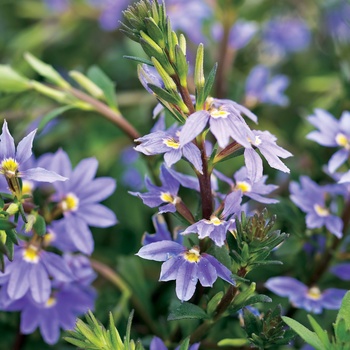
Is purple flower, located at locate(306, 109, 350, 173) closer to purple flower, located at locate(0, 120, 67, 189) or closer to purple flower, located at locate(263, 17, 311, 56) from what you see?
purple flower, located at locate(0, 120, 67, 189)

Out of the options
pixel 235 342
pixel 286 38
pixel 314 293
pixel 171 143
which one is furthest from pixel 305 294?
pixel 286 38

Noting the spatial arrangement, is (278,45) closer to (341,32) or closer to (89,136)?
(341,32)

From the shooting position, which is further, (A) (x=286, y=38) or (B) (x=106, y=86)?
(A) (x=286, y=38)

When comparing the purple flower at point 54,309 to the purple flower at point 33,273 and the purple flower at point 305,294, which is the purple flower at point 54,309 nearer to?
the purple flower at point 33,273

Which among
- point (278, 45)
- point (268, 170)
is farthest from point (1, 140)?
point (278, 45)

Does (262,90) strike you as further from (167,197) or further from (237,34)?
(167,197)
